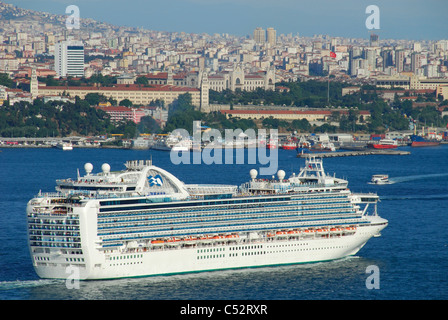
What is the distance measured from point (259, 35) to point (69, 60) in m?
67.8

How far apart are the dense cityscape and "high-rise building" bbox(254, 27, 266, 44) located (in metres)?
30.7

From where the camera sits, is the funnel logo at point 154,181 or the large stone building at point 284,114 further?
the large stone building at point 284,114

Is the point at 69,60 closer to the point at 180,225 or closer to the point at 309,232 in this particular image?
the point at 309,232

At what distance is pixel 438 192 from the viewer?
3641 cm

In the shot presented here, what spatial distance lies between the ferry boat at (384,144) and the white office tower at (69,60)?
44.4 m

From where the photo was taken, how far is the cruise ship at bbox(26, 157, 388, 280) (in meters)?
21.0

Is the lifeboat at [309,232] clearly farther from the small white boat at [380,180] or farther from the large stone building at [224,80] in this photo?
the large stone building at [224,80]

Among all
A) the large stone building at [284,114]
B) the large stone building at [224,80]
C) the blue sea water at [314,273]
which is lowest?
the blue sea water at [314,273]

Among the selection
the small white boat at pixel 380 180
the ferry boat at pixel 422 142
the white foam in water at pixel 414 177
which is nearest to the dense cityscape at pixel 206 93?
the ferry boat at pixel 422 142

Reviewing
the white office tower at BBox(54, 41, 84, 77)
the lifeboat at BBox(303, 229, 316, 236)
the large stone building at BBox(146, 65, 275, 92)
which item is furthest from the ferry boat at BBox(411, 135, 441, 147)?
the lifeboat at BBox(303, 229, 316, 236)

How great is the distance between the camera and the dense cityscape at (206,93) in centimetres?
6988

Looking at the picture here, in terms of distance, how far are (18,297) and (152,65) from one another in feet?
323

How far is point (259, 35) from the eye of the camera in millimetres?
165250

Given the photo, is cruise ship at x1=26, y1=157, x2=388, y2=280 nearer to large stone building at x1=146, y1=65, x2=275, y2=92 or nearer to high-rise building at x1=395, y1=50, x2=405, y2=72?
large stone building at x1=146, y1=65, x2=275, y2=92
